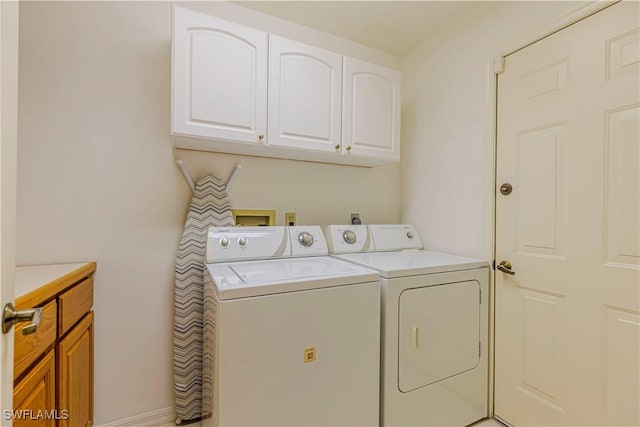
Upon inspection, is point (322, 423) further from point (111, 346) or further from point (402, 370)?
point (111, 346)

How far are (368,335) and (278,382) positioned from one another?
1.44 ft

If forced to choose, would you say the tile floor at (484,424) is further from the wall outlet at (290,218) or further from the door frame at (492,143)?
the wall outlet at (290,218)

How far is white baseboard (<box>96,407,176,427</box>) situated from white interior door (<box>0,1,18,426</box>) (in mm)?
1244

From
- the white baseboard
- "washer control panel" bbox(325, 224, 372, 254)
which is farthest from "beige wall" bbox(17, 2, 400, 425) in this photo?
"washer control panel" bbox(325, 224, 372, 254)

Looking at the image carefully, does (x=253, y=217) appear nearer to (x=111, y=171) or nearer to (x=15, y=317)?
(x=111, y=171)

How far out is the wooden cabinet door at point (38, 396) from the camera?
0.80 meters

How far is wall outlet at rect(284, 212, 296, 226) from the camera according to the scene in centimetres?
200

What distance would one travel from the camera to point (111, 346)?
5.09ft

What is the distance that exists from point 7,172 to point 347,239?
161 cm

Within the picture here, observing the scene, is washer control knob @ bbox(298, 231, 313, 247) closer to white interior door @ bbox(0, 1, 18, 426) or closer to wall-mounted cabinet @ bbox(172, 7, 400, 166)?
wall-mounted cabinet @ bbox(172, 7, 400, 166)

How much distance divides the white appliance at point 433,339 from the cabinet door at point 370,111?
0.74m

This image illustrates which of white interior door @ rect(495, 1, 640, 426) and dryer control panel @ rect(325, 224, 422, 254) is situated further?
dryer control panel @ rect(325, 224, 422, 254)

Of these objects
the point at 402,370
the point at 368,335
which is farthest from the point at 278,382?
the point at 402,370

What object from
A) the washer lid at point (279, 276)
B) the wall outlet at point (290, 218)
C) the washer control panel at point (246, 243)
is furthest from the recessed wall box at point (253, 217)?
the washer lid at point (279, 276)
